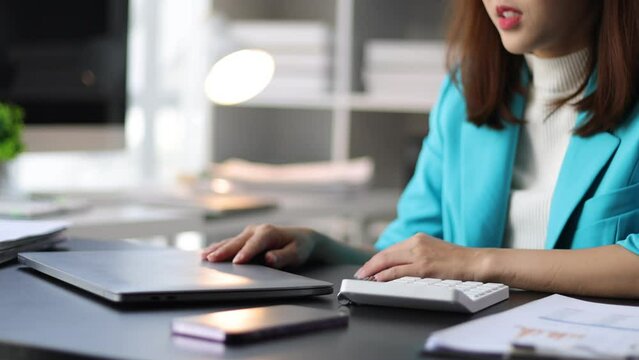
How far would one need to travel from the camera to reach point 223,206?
7.67 feet

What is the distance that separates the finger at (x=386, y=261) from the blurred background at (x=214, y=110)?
0.89 meters

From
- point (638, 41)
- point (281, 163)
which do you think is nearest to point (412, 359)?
point (638, 41)

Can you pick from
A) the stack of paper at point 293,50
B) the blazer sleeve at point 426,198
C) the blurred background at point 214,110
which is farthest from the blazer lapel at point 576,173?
the stack of paper at point 293,50

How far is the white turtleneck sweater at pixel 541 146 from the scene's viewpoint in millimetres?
1682

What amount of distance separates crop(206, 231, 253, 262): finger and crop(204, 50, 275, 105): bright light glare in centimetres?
207

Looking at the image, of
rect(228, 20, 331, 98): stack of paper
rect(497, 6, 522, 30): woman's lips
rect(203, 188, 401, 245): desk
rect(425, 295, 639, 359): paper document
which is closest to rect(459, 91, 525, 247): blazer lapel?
rect(497, 6, 522, 30): woman's lips

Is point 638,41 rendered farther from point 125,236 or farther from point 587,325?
point 125,236

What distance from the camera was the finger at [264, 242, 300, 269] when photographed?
51.1 inches

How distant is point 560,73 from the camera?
1712mm

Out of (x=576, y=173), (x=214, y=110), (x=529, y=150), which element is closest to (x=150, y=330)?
(x=576, y=173)

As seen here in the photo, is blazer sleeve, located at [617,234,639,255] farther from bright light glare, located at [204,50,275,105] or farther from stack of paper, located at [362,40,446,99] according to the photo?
bright light glare, located at [204,50,275,105]

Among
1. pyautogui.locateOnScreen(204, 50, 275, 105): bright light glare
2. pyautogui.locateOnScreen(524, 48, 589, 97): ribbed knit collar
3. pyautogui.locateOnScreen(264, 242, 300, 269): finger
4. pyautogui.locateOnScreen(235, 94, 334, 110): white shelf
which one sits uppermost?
pyautogui.locateOnScreen(524, 48, 589, 97): ribbed knit collar

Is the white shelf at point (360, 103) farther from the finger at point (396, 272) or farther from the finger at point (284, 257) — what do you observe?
the finger at point (396, 272)

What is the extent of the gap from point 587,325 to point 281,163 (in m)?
2.90
